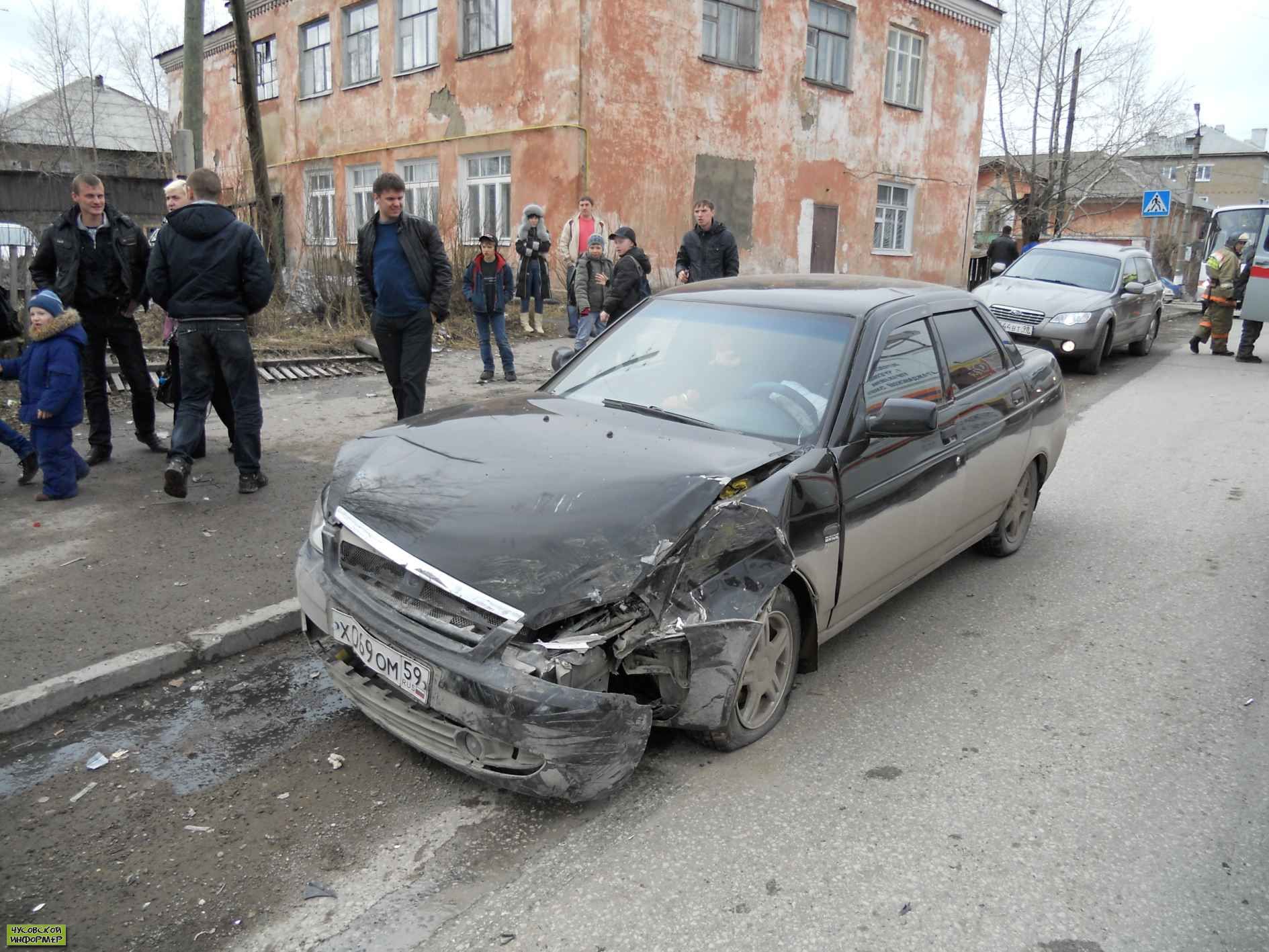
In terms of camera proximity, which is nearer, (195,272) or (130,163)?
(195,272)

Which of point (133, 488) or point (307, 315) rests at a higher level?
point (307, 315)

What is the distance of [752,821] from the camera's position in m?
2.99

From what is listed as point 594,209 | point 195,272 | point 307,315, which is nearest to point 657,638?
point 195,272

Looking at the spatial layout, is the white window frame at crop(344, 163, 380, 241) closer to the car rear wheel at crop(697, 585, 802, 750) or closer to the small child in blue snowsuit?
the small child in blue snowsuit

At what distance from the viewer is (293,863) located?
2.77m

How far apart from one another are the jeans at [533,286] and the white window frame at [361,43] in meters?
9.75

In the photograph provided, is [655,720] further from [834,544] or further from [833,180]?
[833,180]

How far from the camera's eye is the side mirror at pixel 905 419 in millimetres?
3738

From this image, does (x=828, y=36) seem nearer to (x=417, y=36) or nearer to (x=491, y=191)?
(x=491, y=191)

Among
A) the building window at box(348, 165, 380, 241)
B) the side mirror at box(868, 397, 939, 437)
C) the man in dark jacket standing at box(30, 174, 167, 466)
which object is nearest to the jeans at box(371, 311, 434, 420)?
the man in dark jacket standing at box(30, 174, 167, 466)

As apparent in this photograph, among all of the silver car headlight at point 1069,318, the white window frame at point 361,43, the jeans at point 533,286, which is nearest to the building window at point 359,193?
the white window frame at point 361,43

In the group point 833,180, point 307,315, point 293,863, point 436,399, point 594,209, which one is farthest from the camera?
point 833,180

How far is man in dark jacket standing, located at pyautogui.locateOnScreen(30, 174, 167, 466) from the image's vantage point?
242 inches

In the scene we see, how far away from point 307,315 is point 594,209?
237 inches
